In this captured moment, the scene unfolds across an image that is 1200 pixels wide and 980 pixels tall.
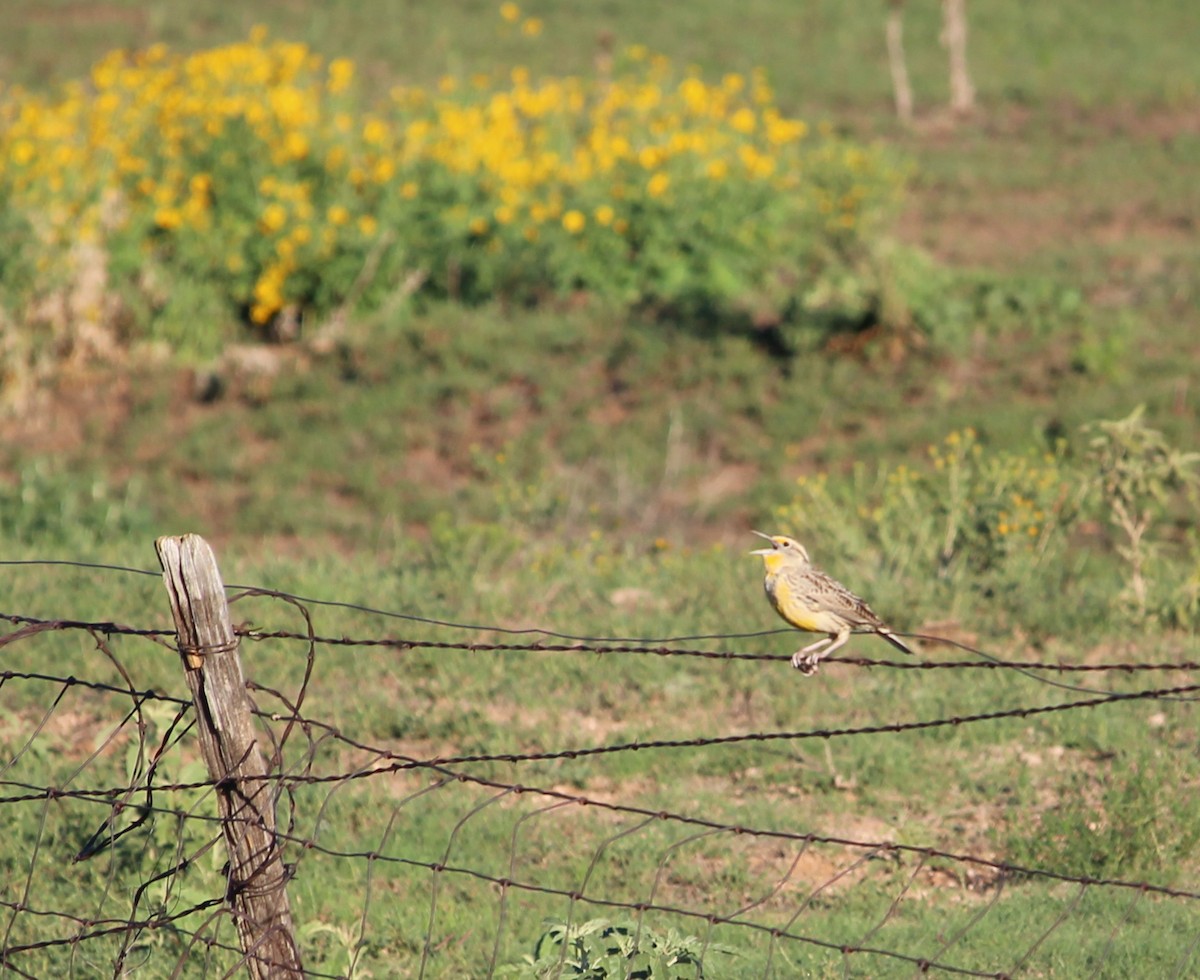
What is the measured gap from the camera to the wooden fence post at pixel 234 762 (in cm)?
391

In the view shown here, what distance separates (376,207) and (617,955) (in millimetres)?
10452

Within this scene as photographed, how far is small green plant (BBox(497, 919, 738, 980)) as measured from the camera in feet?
14.9

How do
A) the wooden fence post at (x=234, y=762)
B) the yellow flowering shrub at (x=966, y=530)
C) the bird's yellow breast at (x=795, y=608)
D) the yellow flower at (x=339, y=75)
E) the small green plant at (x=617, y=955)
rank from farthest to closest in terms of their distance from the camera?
the yellow flower at (x=339, y=75), the yellow flowering shrub at (x=966, y=530), the bird's yellow breast at (x=795, y=608), the small green plant at (x=617, y=955), the wooden fence post at (x=234, y=762)

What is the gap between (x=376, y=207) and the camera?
14.2 metres

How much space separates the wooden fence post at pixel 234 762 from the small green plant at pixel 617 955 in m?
0.83

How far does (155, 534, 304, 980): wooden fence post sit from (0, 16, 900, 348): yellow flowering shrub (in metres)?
9.87

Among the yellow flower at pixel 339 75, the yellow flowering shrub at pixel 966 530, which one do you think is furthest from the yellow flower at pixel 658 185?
the yellow flowering shrub at pixel 966 530

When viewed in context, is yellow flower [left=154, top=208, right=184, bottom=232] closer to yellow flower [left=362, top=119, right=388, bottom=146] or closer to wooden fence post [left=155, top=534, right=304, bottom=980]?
yellow flower [left=362, top=119, right=388, bottom=146]

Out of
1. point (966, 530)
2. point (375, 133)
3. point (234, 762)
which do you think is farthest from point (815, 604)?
point (375, 133)

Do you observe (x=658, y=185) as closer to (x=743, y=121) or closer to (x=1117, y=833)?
(x=743, y=121)

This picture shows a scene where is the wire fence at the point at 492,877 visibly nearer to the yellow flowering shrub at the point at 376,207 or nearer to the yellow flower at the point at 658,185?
the yellow flowering shrub at the point at 376,207

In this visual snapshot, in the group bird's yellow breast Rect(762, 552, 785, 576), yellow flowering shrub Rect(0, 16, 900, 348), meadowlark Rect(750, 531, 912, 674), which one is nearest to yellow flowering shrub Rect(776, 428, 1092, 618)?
bird's yellow breast Rect(762, 552, 785, 576)

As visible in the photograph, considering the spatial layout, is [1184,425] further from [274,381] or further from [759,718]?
[274,381]

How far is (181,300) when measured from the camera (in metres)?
13.8
